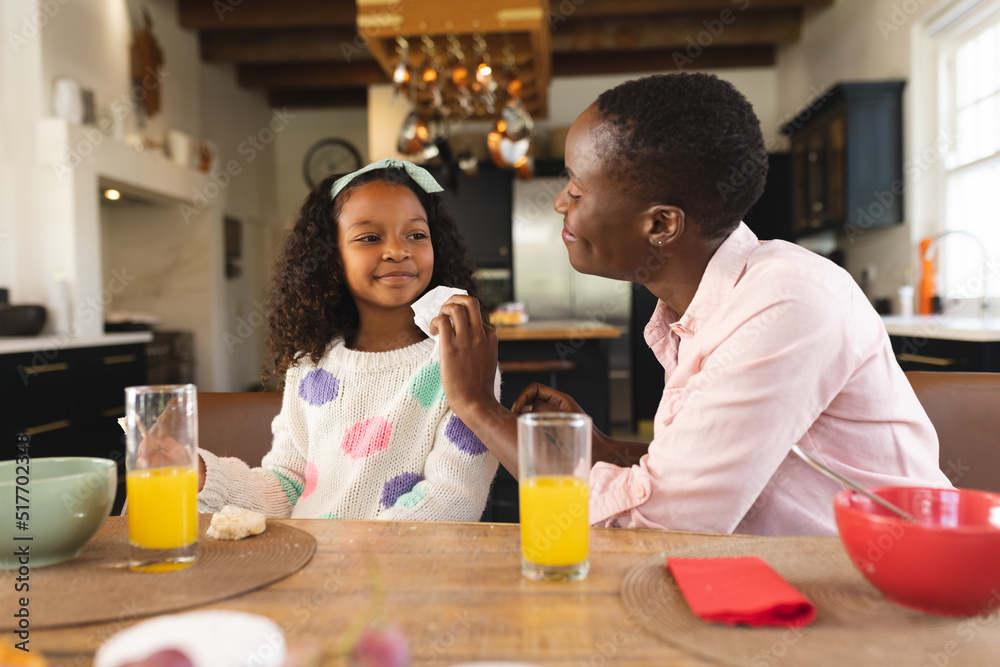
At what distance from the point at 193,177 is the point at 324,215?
5272 mm

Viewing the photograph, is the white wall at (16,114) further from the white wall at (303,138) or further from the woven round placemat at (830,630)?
the woven round placemat at (830,630)

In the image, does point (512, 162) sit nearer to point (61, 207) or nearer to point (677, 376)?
point (61, 207)

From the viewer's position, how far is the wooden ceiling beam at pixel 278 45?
21.4ft

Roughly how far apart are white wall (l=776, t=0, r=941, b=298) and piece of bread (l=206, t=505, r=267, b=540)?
443 centimetres

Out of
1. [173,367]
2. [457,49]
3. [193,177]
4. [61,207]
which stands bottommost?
[173,367]

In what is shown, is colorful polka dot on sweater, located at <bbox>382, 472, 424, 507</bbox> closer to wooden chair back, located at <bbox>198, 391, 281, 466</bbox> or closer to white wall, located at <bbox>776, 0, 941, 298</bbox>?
wooden chair back, located at <bbox>198, 391, 281, 466</bbox>

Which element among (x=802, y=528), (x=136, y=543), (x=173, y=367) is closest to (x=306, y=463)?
(x=136, y=543)

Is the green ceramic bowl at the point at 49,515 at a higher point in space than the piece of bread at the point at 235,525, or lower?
higher

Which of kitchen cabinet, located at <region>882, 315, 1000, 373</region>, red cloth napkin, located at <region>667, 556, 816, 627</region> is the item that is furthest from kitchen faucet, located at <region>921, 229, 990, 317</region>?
red cloth napkin, located at <region>667, 556, 816, 627</region>

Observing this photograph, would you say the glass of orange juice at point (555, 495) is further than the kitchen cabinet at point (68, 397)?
No

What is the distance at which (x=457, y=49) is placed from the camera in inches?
174

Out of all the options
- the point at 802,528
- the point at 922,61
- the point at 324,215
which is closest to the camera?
the point at 802,528

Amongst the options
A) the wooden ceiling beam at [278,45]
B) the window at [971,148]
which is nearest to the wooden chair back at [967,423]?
the window at [971,148]

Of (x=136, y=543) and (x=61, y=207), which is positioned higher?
(x=61, y=207)
